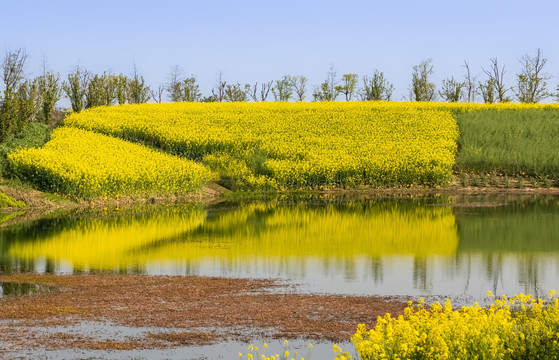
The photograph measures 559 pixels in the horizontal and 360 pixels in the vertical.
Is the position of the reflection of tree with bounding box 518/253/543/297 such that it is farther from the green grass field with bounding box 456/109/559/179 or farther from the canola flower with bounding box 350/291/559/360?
the green grass field with bounding box 456/109/559/179

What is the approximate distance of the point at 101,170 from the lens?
4044 centimetres

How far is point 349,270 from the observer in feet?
67.2

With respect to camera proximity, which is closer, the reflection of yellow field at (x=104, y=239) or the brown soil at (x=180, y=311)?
the brown soil at (x=180, y=311)

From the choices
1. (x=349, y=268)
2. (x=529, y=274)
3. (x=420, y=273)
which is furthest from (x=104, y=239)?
(x=529, y=274)

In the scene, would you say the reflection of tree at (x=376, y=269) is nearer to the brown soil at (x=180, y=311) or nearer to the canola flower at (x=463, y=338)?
the brown soil at (x=180, y=311)

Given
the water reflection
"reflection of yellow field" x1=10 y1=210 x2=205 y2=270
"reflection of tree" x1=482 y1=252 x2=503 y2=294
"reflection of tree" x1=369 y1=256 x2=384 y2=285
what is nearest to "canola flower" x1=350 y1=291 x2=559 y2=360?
the water reflection

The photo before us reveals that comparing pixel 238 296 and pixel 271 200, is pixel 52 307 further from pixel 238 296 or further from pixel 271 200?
pixel 271 200

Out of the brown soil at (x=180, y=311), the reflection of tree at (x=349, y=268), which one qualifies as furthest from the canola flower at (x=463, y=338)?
the reflection of tree at (x=349, y=268)

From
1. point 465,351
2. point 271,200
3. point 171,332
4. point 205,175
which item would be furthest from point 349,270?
point 205,175

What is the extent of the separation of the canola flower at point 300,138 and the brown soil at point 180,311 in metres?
29.1

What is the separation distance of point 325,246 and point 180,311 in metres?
10.4

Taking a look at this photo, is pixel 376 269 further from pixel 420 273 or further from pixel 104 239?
pixel 104 239

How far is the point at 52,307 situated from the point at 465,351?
30.5 feet

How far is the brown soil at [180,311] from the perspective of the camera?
13383mm
